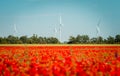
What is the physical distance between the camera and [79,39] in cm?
9500

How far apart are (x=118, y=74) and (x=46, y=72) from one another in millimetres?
1317

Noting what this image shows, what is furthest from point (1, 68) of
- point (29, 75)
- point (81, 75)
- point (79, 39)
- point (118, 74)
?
point (79, 39)

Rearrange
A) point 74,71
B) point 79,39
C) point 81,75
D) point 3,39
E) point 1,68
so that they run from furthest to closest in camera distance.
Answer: point 79,39
point 3,39
point 1,68
point 74,71
point 81,75

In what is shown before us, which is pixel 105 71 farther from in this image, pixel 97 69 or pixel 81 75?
pixel 81 75

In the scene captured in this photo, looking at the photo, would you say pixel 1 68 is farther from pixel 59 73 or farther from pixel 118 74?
pixel 118 74

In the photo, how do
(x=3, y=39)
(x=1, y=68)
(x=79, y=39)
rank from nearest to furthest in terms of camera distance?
(x=1, y=68) → (x=3, y=39) → (x=79, y=39)

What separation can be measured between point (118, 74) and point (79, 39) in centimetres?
8902

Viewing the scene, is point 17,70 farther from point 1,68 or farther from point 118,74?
point 118,74

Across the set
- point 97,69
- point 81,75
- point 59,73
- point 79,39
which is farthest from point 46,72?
point 79,39

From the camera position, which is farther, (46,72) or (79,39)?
(79,39)

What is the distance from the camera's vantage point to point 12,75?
20.3 feet

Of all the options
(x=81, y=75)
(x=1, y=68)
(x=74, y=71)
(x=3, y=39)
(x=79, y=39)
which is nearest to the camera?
(x=81, y=75)

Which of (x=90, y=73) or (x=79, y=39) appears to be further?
(x=79, y=39)

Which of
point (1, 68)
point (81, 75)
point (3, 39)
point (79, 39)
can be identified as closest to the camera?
point (81, 75)
